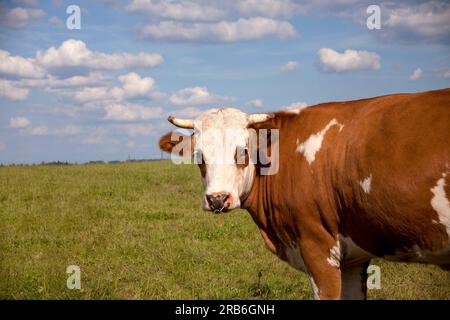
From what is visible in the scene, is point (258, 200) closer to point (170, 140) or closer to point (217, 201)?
point (217, 201)

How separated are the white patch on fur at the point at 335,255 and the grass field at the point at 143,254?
2.53 meters

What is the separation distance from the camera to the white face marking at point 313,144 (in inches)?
261

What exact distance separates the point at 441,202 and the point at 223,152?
7.93 ft

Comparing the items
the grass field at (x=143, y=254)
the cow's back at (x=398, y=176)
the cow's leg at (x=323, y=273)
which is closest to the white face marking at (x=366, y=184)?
the cow's back at (x=398, y=176)

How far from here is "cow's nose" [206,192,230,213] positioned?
637 centimetres

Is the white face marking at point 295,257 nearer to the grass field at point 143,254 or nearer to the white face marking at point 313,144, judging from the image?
the white face marking at point 313,144

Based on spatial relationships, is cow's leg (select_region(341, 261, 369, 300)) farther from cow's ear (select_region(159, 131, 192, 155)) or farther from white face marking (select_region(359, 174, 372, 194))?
cow's ear (select_region(159, 131, 192, 155))

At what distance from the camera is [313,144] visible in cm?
670

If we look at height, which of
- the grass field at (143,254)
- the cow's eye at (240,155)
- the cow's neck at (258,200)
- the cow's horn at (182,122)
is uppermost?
the cow's horn at (182,122)
